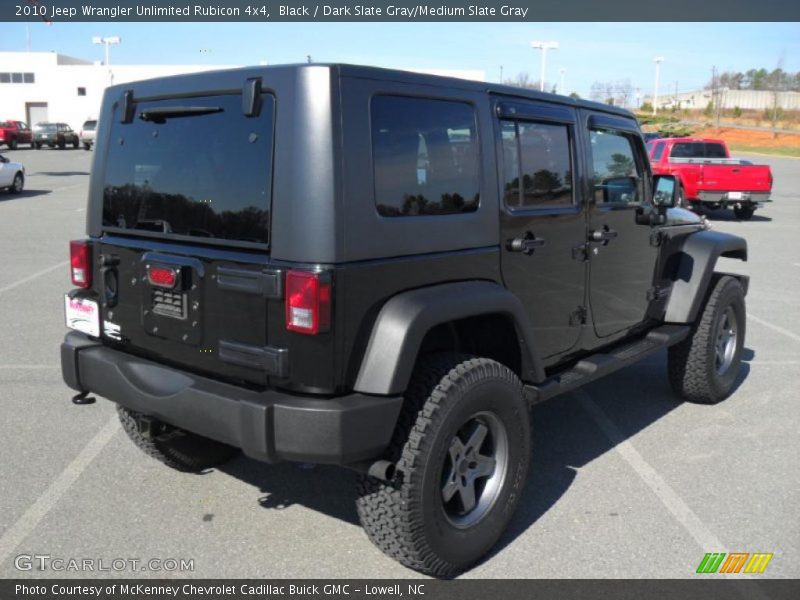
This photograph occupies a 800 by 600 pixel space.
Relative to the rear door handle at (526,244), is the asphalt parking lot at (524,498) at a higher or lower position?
lower

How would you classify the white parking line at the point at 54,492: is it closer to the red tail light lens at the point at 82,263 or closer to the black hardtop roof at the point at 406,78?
the red tail light lens at the point at 82,263

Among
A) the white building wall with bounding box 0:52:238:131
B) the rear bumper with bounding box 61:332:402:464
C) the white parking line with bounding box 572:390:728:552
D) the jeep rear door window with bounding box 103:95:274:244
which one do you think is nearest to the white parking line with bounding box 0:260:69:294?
the jeep rear door window with bounding box 103:95:274:244

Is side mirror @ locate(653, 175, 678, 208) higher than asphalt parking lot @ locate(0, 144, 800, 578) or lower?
higher

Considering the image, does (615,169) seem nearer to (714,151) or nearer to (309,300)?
(309,300)

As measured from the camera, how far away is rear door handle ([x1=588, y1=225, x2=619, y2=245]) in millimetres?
4145

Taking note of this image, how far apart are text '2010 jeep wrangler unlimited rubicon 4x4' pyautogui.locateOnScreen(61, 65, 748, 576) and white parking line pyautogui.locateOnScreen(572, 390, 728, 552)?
0.65 meters

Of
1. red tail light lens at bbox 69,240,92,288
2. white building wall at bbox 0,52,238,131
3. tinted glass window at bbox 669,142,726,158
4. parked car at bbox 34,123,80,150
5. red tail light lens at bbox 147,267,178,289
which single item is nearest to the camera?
red tail light lens at bbox 147,267,178,289

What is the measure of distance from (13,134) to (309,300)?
49.1 meters

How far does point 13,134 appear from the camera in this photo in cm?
4516

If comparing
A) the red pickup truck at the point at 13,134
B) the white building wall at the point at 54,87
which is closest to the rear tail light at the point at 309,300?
the red pickup truck at the point at 13,134

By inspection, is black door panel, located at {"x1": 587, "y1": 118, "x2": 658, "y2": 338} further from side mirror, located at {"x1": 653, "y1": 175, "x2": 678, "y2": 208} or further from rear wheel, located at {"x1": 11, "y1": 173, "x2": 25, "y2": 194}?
rear wheel, located at {"x1": 11, "y1": 173, "x2": 25, "y2": 194}

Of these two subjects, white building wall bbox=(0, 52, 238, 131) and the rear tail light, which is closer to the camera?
the rear tail light

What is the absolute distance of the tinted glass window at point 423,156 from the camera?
296 centimetres

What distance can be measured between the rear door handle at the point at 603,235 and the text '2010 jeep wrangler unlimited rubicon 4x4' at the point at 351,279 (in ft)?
0.08
